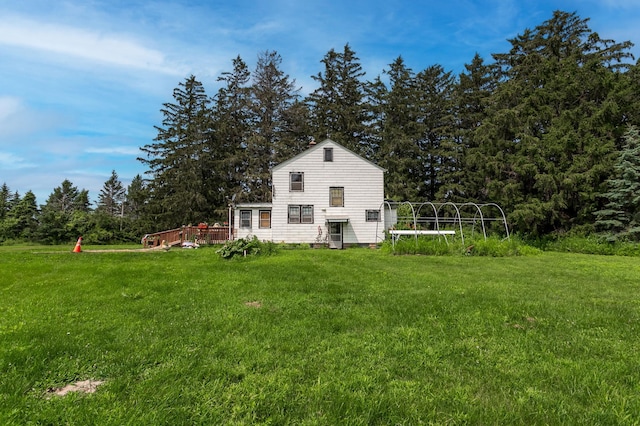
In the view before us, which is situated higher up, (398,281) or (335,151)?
(335,151)

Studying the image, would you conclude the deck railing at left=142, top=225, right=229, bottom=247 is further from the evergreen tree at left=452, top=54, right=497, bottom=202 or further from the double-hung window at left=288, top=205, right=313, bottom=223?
the evergreen tree at left=452, top=54, right=497, bottom=202

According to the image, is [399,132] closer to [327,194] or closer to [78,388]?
[327,194]

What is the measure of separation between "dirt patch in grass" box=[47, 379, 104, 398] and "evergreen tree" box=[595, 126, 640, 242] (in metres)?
22.3

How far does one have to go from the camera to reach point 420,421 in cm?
252

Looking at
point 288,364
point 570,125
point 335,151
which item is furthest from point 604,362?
point 570,125

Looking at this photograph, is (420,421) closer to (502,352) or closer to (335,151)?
(502,352)

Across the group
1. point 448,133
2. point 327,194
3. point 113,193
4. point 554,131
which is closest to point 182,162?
point 327,194

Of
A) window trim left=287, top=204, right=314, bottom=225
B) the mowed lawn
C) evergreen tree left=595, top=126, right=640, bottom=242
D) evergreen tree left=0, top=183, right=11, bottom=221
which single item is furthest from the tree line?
the mowed lawn

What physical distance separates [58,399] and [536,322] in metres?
5.70

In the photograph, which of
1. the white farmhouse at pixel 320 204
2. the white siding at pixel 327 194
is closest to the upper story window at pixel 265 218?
the white farmhouse at pixel 320 204

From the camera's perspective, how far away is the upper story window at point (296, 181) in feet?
69.5

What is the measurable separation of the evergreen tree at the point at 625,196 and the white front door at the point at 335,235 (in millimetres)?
14333

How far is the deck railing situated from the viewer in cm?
2023

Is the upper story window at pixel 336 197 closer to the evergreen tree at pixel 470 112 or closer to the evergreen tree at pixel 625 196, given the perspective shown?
the evergreen tree at pixel 470 112
